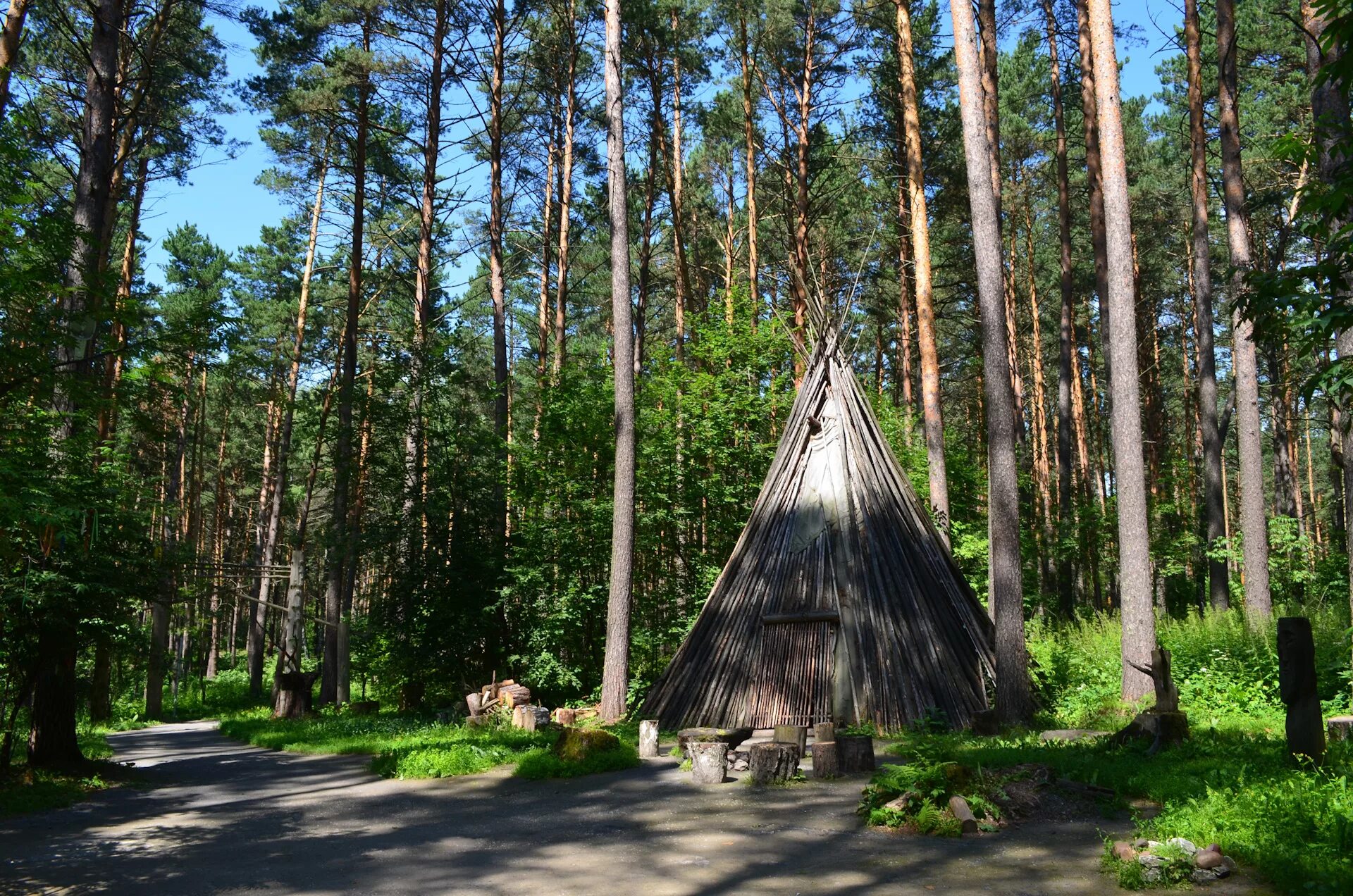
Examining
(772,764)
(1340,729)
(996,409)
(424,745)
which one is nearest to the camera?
(1340,729)

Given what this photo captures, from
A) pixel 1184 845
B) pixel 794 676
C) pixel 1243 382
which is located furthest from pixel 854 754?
pixel 1243 382

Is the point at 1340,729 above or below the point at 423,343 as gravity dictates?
below

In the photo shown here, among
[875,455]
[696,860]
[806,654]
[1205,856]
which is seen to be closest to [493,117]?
[875,455]

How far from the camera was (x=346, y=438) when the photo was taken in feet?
61.6

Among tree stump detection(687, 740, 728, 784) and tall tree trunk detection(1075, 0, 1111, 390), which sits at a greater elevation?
tall tree trunk detection(1075, 0, 1111, 390)

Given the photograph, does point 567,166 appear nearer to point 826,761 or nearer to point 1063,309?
point 1063,309

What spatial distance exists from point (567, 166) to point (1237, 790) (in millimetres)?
19133

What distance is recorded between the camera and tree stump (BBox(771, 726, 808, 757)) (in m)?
9.33

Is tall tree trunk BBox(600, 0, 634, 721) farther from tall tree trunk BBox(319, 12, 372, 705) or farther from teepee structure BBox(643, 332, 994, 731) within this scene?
tall tree trunk BBox(319, 12, 372, 705)

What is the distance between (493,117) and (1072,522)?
52.6 feet

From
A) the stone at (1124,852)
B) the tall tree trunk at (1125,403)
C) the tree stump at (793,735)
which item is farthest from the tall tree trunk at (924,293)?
the stone at (1124,852)

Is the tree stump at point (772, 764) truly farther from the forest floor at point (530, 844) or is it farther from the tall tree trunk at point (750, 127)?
the tall tree trunk at point (750, 127)

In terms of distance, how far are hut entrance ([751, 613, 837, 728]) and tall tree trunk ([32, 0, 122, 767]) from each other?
25.9ft

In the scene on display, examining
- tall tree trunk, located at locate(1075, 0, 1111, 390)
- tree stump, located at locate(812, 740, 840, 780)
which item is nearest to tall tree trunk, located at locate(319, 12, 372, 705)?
tree stump, located at locate(812, 740, 840, 780)
